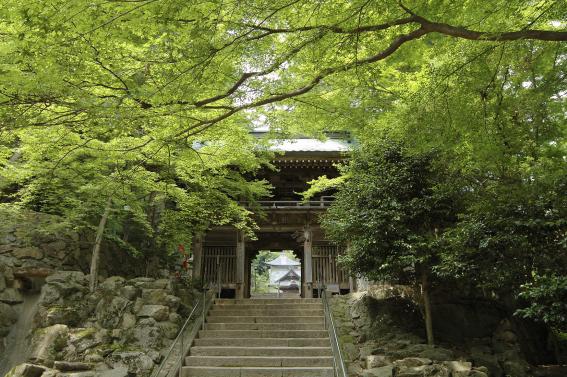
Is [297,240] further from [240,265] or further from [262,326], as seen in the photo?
[262,326]

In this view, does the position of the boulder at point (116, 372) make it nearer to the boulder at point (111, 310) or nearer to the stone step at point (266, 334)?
the boulder at point (111, 310)

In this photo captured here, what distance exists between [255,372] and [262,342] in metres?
1.31

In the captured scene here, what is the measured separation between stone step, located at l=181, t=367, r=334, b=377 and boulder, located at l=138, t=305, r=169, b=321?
1768 mm

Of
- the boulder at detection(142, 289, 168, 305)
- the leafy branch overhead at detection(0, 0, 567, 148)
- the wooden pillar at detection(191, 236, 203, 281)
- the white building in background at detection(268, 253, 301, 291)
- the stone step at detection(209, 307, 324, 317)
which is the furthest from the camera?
the white building in background at detection(268, 253, 301, 291)

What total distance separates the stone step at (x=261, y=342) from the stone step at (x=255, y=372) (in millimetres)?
1132

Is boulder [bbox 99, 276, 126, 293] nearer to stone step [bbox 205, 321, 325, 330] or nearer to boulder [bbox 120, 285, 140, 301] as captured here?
boulder [bbox 120, 285, 140, 301]

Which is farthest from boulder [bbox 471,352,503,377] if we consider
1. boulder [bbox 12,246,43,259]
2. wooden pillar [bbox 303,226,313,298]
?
boulder [bbox 12,246,43,259]

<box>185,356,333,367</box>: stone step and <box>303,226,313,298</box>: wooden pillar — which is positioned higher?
<box>303,226,313,298</box>: wooden pillar

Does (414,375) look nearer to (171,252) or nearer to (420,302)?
(420,302)

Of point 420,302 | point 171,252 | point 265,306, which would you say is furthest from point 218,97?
point 171,252

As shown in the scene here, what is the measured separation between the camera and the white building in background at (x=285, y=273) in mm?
35794

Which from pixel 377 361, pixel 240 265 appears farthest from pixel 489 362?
pixel 240 265

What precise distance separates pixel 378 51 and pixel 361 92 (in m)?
0.83

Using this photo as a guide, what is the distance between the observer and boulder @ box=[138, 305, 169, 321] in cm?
930
